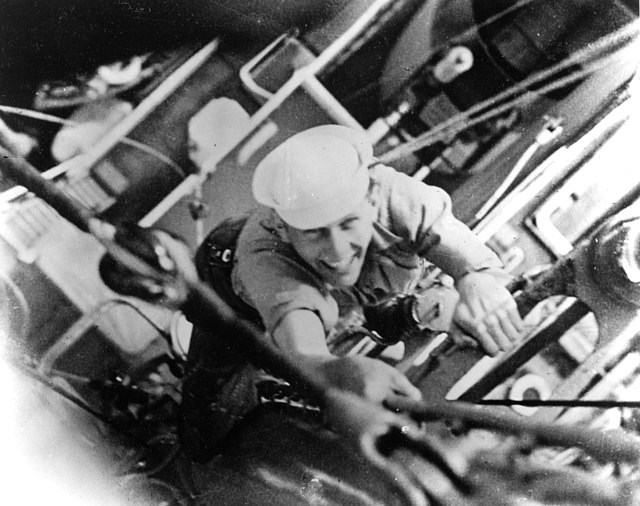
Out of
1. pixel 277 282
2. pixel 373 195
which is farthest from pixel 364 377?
pixel 373 195

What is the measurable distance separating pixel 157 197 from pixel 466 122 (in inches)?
27.6

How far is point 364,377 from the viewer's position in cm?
146

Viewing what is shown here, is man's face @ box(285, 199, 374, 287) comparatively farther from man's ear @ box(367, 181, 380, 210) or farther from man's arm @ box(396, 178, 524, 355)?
man's arm @ box(396, 178, 524, 355)

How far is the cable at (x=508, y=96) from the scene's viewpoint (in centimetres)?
146

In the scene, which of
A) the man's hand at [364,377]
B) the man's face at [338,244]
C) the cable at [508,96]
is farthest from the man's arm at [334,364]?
the cable at [508,96]

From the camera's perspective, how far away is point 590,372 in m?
1.48

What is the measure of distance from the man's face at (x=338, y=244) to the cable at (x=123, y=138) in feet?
0.98

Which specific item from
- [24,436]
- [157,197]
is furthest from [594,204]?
[24,436]

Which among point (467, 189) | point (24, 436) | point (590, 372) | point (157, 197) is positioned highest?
point (157, 197)

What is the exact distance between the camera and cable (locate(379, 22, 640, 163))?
146 cm

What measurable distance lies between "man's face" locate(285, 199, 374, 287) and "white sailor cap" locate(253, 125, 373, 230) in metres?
0.02

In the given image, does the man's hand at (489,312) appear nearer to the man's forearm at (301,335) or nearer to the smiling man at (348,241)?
the smiling man at (348,241)

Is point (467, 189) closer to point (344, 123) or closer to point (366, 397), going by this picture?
point (344, 123)

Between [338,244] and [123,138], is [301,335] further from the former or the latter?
[123,138]
